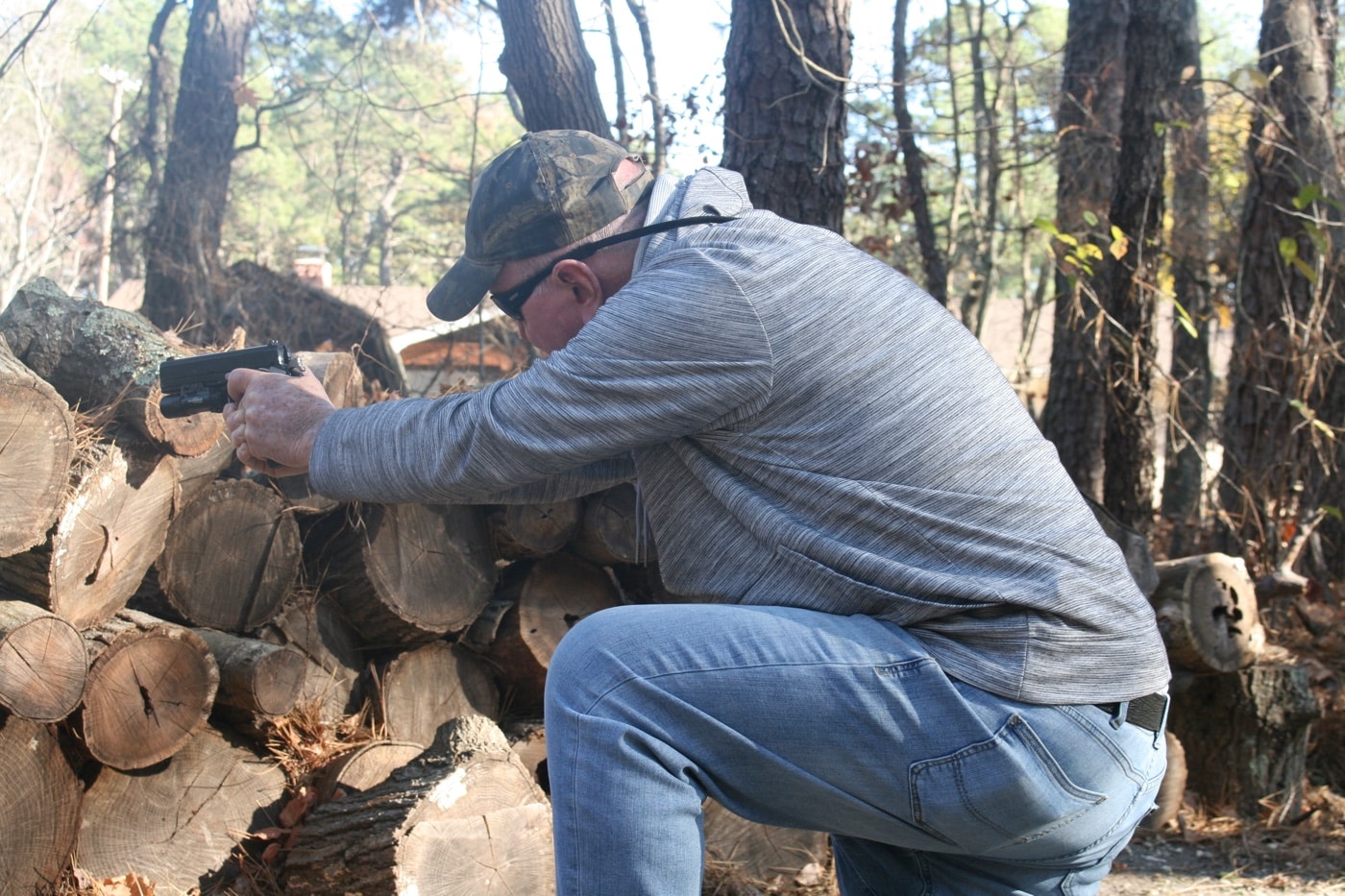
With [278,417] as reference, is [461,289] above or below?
above

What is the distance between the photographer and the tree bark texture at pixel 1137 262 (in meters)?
6.31

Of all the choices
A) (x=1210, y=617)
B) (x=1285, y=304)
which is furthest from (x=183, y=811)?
(x=1285, y=304)

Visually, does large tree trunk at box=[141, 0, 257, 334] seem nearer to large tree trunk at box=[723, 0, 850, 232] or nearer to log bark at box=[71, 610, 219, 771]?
large tree trunk at box=[723, 0, 850, 232]

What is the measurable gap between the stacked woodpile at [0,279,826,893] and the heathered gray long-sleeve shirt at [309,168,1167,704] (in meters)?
1.51

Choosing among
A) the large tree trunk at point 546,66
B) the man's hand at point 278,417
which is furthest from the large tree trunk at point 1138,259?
the man's hand at point 278,417

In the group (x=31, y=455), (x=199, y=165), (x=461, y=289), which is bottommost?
(x=31, y=455)

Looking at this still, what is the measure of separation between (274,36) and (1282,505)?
54.3 ft

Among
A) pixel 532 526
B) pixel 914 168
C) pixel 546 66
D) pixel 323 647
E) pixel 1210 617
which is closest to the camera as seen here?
pixel 323 647

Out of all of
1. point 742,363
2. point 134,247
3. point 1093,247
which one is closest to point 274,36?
point 134,247

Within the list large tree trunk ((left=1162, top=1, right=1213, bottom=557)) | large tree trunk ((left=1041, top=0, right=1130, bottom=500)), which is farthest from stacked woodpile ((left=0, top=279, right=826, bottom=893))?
large tree trunk ((left=1162, top=1, right=1213, bottom=557))

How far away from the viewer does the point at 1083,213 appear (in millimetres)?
6289

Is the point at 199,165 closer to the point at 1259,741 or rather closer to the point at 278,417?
the point at 278,417

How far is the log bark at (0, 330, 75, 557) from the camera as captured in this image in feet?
10.3

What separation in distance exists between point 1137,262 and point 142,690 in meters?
5.21
